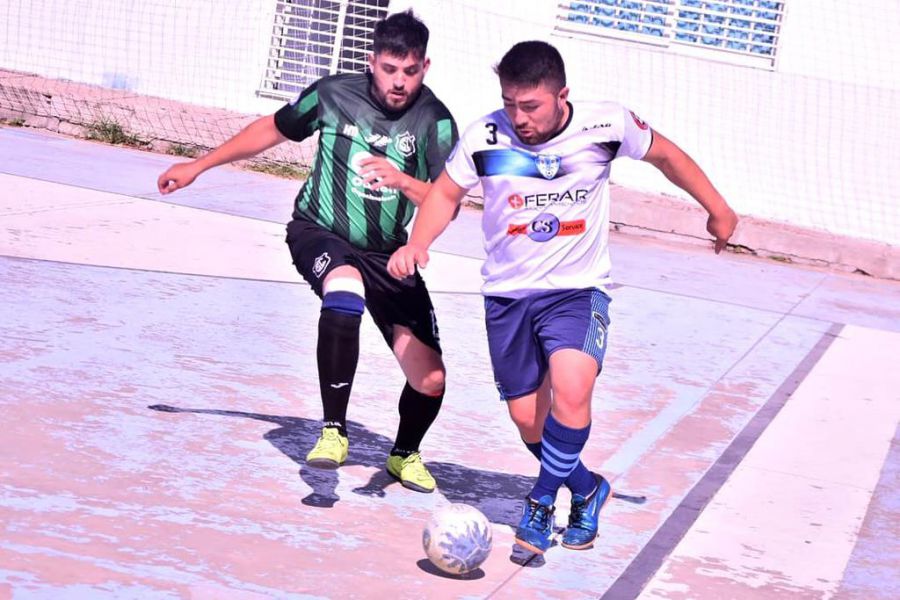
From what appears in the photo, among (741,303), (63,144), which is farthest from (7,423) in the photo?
(63,144)

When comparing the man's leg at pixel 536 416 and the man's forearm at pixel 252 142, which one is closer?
the man's leg at pixel 536 416

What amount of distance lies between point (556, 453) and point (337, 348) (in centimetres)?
103

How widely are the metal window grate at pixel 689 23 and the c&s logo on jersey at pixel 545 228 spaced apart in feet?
38.5

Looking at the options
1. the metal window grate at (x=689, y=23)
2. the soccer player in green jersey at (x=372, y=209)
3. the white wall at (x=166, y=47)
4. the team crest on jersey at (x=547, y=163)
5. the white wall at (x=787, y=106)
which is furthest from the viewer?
the white wall at (x=166, y=47)

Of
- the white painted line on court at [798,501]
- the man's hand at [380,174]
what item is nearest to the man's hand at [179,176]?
the man's hand at [380,174]

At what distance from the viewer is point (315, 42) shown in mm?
18219

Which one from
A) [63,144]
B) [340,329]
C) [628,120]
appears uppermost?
[628,120]

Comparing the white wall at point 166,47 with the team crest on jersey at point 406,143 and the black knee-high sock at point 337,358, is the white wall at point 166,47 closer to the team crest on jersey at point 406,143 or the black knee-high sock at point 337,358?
the team crest on jersey at point 406,143

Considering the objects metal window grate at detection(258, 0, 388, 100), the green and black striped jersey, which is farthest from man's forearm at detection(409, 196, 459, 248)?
metal window grate at detection(258, 0, 388, 100)

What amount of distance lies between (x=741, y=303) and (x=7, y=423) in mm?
7470

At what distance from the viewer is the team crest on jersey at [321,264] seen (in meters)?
5.70

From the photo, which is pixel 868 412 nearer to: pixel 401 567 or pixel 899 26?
pixel 401 567

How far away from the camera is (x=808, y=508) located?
6.10m

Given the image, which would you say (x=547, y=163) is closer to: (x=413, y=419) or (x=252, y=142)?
(x=413, y=419)
